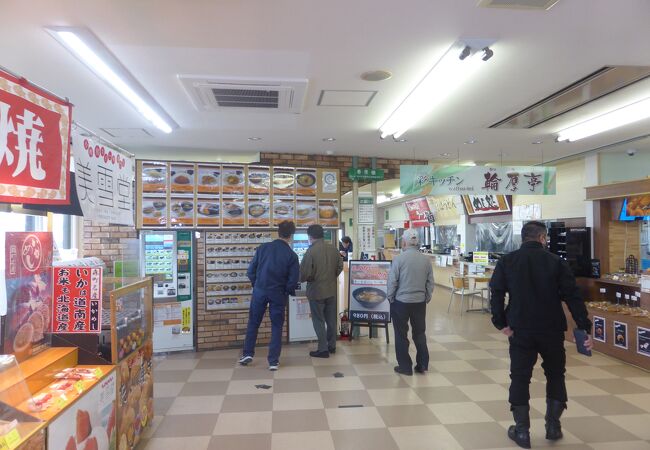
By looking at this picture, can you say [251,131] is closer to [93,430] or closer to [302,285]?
[302,285]

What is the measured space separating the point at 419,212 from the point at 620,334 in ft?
31.2

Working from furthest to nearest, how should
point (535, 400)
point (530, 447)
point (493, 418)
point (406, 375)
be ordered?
point (406, 375) → point (535, 400) → point (493, 418) → point (530, 447)

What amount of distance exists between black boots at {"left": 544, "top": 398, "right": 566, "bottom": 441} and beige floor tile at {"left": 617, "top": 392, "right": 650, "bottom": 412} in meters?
1.25

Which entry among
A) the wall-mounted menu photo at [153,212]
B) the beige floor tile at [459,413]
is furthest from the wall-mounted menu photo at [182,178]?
the beige floor tile at [459,413]

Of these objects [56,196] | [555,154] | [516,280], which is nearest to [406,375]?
[516,280]

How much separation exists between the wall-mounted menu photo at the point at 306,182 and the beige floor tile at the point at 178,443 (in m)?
3.69

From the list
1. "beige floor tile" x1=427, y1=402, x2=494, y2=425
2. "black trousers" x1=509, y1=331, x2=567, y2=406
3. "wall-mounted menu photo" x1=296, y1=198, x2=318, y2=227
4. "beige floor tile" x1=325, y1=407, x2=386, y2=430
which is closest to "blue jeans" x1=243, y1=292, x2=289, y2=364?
"beige floor tile" x1=325, y1=407, x2=386, y2=430

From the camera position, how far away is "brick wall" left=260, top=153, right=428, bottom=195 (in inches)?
269

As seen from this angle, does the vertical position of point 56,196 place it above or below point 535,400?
above

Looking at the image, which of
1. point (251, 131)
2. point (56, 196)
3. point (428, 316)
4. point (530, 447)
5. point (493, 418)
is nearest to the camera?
point (56, 196)

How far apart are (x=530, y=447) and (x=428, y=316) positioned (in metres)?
4.99

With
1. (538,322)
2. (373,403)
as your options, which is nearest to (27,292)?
(373,403)

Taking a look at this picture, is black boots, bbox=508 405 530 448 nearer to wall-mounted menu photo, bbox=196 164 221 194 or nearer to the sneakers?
the sneakers

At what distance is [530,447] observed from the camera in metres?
3.09
